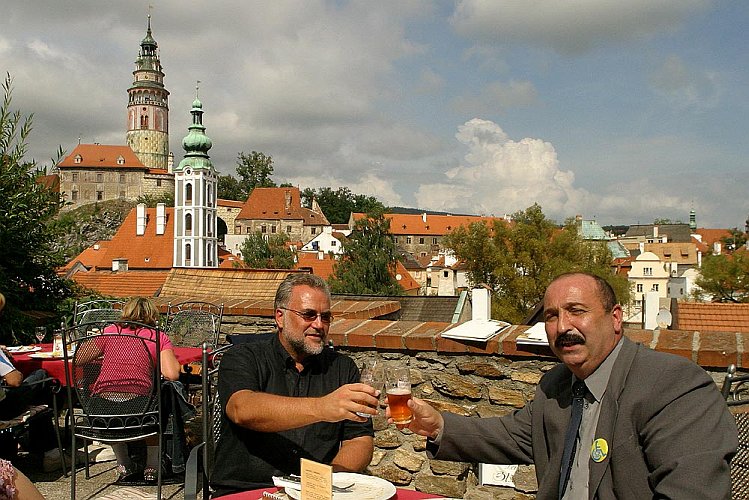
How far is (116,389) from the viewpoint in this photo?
4105mm

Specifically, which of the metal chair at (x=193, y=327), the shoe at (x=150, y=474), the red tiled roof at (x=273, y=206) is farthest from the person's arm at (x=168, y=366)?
the red tiled roof at (x=273, y=206)

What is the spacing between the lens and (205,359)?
293 cm

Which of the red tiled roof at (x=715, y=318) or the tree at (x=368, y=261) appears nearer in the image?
the red tiled roof at (x=715, y=318)

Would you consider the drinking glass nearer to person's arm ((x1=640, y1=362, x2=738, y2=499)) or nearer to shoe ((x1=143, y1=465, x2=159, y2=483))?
person's arm ((x1=640, y1=362, x2=738, y2=499))

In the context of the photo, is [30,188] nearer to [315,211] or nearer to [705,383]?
[705,383]

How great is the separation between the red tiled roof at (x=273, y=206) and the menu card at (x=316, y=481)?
86.1m

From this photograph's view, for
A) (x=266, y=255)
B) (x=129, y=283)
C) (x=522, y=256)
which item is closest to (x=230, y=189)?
(x=266, y=255)

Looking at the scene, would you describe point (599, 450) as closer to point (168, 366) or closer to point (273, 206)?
point (168, 366)

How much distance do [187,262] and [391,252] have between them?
1293 inches

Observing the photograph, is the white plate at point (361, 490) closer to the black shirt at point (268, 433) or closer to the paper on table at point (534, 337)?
the black shirt at point (268, 433)

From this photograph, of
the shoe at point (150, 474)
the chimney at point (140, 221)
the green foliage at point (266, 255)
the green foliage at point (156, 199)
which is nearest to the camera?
the shoe at point (150, 474)

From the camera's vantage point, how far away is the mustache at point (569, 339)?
2.25m

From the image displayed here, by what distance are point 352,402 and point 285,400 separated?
1.30 ft

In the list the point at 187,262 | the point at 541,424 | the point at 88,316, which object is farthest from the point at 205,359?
the point at 187,262
